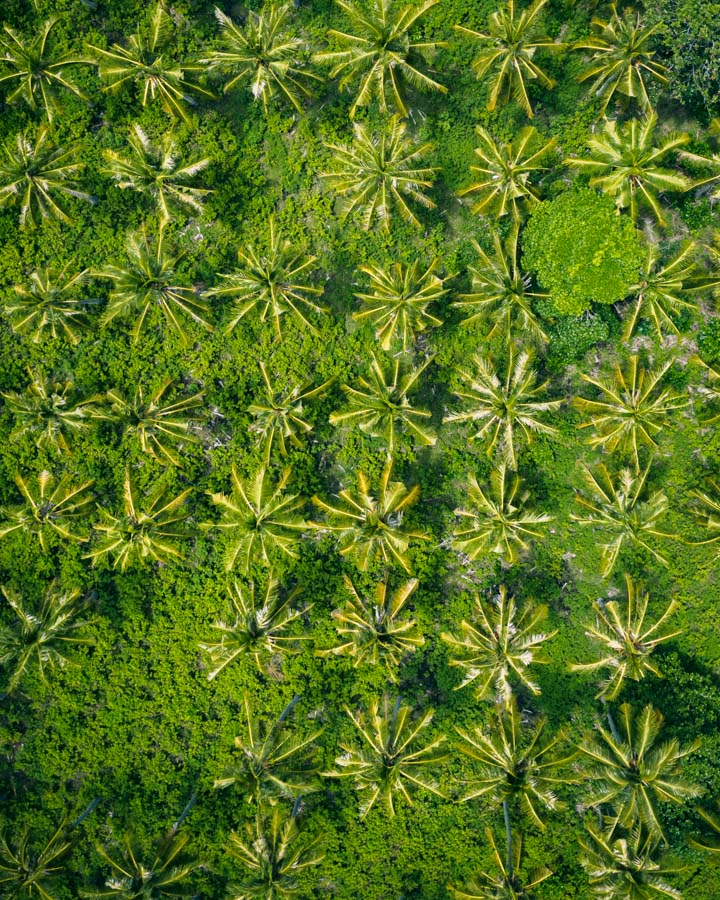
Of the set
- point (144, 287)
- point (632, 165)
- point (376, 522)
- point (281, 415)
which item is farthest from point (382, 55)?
point (376, 522)

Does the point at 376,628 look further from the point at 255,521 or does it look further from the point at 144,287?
the point at 144,287

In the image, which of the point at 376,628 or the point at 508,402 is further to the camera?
the point at 376,628

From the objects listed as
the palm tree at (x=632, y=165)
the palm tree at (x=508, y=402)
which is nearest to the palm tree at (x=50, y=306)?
the palm tree at (x=508, y=402)

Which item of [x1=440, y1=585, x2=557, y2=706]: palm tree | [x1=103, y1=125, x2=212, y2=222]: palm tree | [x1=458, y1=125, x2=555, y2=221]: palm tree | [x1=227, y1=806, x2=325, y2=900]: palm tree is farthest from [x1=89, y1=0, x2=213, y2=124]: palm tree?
[x1=227, y1=806, x2=325, y2=900]: palm tree

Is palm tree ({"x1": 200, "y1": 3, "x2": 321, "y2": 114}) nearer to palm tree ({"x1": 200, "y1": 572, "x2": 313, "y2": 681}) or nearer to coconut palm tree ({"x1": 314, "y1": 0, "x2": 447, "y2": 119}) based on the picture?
coconut palm tree ({"x1": 314, "y1": 0, "x2": 447, "y2": 119})

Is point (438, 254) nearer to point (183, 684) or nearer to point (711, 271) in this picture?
point (711, 271)

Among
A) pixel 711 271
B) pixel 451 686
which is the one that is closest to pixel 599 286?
pixel 711 271

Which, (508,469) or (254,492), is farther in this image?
(508,469)
